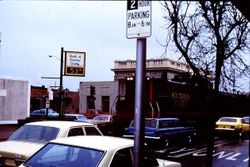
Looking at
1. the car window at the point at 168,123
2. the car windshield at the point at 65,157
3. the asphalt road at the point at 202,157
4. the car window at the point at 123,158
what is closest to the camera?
the car windshield at the point at 65,157

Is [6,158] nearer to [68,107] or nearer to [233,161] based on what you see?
[233,161]

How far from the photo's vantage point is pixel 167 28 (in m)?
17.7

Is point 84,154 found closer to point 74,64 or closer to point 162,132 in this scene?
point 162,132

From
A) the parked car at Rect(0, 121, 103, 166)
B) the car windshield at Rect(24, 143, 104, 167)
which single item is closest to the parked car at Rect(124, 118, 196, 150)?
the parked car at Rect(0, 121, 103, 166)

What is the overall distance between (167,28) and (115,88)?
116 feet

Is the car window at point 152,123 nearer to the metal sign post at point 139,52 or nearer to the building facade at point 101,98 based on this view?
the metal sign post at point 139,52

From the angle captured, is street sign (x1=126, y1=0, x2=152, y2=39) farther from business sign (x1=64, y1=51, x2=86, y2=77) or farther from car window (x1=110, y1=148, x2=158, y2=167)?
business sign (x1=64, y1=51, x2=86, y2=77)

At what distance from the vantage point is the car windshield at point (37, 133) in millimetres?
8789

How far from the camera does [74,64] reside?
1975cm

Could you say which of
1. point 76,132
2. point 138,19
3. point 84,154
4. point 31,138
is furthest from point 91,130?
point 138,19

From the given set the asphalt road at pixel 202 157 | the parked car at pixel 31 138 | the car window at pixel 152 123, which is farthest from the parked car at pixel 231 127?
the parked car at pixel 31 138

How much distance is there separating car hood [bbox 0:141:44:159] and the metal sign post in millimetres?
4325

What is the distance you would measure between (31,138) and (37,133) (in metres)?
0.17

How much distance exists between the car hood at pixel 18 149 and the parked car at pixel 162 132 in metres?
10.7
